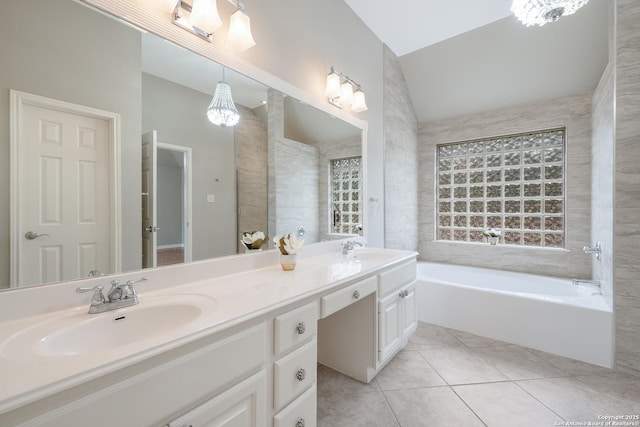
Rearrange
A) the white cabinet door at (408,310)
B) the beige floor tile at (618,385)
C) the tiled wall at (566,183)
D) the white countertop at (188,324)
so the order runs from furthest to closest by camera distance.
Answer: the tiled wall at (566,183), the white cabinet door at (408,310), the beige floor tile at (618,385), the white countertop at (188,324)

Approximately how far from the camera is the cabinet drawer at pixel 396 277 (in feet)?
5.60

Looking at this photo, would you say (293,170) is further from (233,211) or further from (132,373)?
(132,373)

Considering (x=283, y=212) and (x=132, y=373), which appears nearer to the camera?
(x=132, y=373)

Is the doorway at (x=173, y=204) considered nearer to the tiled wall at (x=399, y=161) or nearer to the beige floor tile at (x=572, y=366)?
the tiled wall at (x=399, y=161)

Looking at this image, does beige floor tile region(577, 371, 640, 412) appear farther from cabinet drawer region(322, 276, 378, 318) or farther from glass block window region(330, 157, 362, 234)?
glass block window region(330, 157, 362, 234)

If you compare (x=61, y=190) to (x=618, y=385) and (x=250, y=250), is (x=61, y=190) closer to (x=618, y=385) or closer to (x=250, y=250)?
(x=250, y=250)

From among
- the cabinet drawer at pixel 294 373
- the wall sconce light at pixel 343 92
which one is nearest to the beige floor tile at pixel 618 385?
the cabinet drawer at pixel 294 373

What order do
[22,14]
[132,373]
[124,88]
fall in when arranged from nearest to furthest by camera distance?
[132,373] → [22,14] → [124,88]

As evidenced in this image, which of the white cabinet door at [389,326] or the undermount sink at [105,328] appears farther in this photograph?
the white cabinet door at [389,326]

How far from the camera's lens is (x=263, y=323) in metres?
0.96

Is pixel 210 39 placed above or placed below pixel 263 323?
above

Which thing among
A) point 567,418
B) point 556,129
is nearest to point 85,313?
point 567,418

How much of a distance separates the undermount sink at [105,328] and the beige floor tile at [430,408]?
50.3 inches

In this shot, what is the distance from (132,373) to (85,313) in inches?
17.0
